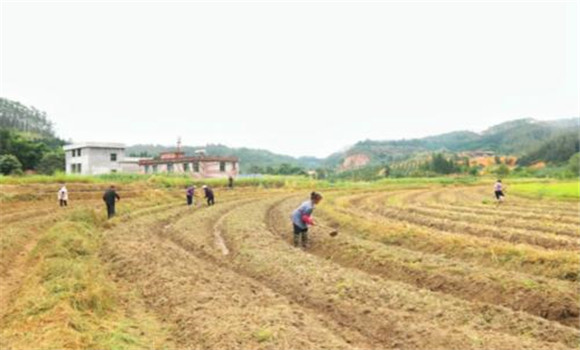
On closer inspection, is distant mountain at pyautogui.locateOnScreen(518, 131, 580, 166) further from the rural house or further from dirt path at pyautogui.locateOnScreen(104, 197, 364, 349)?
dirt path at pyautogui.locateOnScreen(104, 197, 364, 349)

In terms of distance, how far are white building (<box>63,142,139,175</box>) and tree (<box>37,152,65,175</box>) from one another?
82.4 inches

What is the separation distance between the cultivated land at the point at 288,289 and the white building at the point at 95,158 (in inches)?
1922

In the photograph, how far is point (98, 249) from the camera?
17422 millimetres

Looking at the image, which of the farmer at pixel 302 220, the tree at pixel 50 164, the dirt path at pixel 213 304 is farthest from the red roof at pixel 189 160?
the dirt path at pixel 213 304

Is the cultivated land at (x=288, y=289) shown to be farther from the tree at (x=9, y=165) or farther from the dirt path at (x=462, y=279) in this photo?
the tree at (x=9, y=165)

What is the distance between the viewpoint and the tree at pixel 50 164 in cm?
6556

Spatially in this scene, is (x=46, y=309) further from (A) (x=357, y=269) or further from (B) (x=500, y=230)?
(B) (x=500, y=230)

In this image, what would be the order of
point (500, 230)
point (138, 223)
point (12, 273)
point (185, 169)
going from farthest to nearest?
point (185, 169), point (138, 223), point (500, 230), point (12, 273)

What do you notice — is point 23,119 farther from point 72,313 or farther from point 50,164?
point 72,313

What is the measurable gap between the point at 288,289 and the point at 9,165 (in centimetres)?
4809

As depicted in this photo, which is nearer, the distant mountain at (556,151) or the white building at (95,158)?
the white building at (95,158)

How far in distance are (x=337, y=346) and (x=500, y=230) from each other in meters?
12.9

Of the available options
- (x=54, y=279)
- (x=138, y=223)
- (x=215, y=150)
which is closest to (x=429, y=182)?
(x=138, y=223)

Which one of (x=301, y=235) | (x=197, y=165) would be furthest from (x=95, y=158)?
(x=301, y=235)
